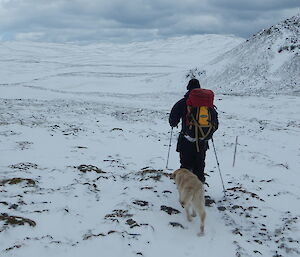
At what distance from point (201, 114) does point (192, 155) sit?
1.18 metres

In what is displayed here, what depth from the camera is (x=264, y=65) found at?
4566cm

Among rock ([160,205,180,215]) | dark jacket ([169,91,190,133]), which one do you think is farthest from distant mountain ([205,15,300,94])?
rock ([160,205,180,215])

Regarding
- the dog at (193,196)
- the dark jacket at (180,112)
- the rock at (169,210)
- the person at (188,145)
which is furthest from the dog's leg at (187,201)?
the dark jacket at (180,112)

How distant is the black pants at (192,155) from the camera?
8055 millimetres

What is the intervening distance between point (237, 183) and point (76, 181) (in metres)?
4.65

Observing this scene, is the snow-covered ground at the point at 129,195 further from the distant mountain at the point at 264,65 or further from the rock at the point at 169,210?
the distant mountain at the point at 264,65

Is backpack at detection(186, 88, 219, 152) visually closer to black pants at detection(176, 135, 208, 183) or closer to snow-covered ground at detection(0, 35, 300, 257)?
black pants at detection(176, 135, 208, 183)

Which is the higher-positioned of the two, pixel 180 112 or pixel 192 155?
pixel 180 112

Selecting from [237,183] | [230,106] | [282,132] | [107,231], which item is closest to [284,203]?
[237,183]

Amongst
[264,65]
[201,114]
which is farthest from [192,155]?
[264,65]

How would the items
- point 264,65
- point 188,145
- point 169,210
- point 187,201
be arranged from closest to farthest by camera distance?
point 187,201
point 169,210
point 188,145
point 264,65

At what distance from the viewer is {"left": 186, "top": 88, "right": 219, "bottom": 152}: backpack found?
24.3ft

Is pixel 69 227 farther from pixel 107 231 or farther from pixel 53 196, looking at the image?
pixel 53 196

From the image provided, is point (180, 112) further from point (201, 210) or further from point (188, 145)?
point (201, 210)
